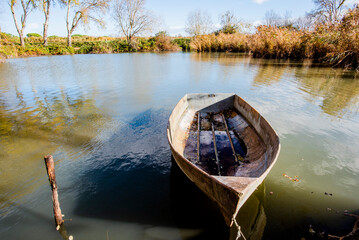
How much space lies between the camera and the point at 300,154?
4.69 meters

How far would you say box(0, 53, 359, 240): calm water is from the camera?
9.58 ft

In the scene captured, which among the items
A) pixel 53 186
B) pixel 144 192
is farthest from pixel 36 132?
pixel 144 192

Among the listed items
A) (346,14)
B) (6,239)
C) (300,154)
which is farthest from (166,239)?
(346,14)

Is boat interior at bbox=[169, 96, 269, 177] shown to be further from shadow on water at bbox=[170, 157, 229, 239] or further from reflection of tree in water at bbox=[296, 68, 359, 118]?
reflection of tree in water at bbox=[296, 68, 359, 118]

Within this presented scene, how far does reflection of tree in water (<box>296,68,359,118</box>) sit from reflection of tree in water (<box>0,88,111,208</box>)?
29.6 feet

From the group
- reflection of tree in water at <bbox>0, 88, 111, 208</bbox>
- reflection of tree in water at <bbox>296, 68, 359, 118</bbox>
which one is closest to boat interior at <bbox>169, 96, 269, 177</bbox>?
reflection of tree in water at <bbox>0, 88, 111, 208</bbox>

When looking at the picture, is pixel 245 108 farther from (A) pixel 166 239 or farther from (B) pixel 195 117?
(A) pixel 166 239

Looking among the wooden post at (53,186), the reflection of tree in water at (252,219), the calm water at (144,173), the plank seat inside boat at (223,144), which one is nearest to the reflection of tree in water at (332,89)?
the calm water at (144,173)

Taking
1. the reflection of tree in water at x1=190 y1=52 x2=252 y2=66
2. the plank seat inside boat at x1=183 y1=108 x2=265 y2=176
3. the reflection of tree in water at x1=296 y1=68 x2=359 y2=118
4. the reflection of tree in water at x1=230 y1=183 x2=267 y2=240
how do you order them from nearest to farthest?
the reflection of tree in water at x1=230 y1=183 x2=267 y2=240 < the plank seat inside boat at x1=183 y1=108 x2=265 y2=176 < the reflection of tree in water at x1=296 y1=68 x2=359 y2=118 < the reflection of tree in water at x1=190 y1=52 x2=252 y2=66

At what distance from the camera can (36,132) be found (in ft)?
19.1

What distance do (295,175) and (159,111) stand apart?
5.20 meters

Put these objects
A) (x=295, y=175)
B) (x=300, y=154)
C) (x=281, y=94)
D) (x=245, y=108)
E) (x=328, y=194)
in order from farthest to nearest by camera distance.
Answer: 1. (x=281, y=94)
2. (x=245, y=108)
3. (x=300, y=154)
4. (x=295, y=175)
5. (x=328, y=194)

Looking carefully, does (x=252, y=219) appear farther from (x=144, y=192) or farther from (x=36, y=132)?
(x=36, y=132)

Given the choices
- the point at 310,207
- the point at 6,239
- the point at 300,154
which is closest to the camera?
the point at 6,239
